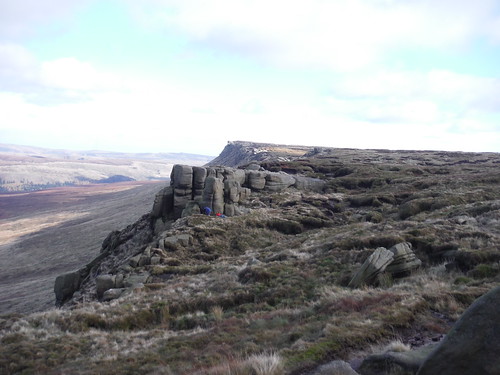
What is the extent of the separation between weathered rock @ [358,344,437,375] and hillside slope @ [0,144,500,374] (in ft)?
2.99

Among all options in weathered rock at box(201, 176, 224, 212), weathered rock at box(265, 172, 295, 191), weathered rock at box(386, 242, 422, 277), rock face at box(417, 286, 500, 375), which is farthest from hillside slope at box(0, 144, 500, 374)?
weathered rock at box(265, 172, 295, 191)

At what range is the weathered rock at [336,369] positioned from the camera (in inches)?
288

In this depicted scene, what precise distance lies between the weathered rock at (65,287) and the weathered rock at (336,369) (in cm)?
3086

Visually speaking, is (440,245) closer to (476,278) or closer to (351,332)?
(476,278)

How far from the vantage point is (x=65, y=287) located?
107 feet

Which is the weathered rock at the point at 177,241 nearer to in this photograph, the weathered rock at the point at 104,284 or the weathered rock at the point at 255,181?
the weathered rock at the point at 104,284

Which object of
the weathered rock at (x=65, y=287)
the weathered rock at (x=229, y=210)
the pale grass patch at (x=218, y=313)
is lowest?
the weathered rock at (x=65, y=287)

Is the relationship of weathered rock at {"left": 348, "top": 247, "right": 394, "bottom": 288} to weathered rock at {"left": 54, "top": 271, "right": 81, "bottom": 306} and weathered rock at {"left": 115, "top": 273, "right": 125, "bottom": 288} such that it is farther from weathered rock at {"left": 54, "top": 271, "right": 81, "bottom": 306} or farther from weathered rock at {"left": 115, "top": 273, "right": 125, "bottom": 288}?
weathered rock at {"left": 54, "top": 271, "right": 81, "bottom": 306}

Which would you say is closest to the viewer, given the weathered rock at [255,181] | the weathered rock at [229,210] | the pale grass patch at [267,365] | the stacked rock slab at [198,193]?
the pale grass patch at [267,365]

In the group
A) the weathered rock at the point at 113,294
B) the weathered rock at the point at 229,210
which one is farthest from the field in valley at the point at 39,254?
the weathered rock at the point at 229,210

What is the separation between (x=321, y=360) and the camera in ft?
28.4

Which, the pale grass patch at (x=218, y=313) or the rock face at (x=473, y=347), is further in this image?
the pale grass patch at (x=218, y=313)

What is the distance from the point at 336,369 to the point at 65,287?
106 feet

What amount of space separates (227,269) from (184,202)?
20091 mm
